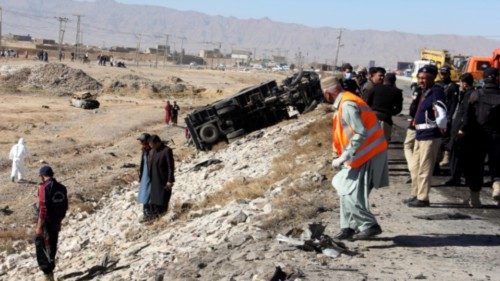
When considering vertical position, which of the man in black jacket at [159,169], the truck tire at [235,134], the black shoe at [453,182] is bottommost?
the truck tire at [235,134]

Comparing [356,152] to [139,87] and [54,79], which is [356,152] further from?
[54,79]

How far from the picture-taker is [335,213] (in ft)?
28.7

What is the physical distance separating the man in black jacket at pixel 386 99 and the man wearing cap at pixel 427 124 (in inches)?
78.2

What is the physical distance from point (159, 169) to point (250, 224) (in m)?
3.16

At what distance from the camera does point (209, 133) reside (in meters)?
21.2

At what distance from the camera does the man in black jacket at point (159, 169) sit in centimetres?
1120

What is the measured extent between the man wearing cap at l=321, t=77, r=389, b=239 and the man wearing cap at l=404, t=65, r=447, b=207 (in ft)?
6.34

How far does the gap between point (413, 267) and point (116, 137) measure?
89.7 ft

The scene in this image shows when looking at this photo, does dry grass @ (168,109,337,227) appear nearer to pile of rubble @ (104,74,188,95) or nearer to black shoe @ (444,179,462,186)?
black shoe @ (444,179,462,186)

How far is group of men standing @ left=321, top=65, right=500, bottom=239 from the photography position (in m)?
6.81

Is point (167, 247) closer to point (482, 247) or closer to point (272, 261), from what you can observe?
point (272, 261)

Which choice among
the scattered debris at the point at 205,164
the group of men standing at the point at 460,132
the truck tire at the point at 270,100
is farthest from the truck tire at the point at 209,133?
the group of men standing at the point at 460,132

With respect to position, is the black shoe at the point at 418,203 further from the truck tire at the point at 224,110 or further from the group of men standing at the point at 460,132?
the truck tire at the point at 224,110

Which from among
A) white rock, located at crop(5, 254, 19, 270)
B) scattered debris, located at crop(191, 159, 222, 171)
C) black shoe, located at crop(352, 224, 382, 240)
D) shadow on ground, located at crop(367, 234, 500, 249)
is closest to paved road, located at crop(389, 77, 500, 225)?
shadow on ground, located at crop(367, 234, 500, 249)
